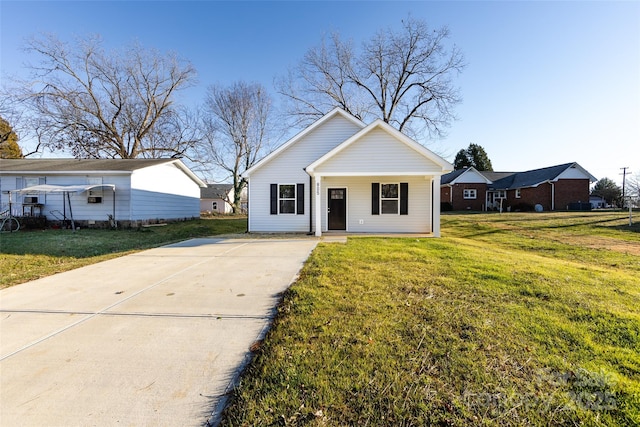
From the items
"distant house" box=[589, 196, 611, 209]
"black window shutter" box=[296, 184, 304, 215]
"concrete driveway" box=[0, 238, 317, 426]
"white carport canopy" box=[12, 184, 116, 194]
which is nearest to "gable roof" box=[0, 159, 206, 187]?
"white carport canopy" box=[12, 184, 116, 194]

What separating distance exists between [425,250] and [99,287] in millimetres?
7373

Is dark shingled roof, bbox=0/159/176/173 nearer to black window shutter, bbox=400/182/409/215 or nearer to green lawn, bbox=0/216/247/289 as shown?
green lawn, bbox=0/216/247/289

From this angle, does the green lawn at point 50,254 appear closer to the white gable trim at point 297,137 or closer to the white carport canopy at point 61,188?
the white carport canopy at point 61,188

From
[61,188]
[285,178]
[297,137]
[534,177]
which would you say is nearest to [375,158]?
[297,137]

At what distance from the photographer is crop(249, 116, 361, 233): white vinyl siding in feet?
41.9

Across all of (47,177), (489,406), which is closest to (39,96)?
(47,177)

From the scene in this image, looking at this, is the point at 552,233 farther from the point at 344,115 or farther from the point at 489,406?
the point at 489,406

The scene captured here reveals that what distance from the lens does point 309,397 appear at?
2.09 meters

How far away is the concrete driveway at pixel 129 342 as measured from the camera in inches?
82.5

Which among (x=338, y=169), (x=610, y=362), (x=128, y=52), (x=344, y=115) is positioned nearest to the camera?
(x=610, y=362)

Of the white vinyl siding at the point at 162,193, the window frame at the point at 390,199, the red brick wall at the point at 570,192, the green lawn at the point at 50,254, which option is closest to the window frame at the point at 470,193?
the red brick wall at the point at 570,192

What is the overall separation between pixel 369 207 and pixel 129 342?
10.6 m

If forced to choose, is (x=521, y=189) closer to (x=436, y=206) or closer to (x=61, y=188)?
(x=436, y=206)

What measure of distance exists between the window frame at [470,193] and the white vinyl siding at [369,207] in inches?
950
